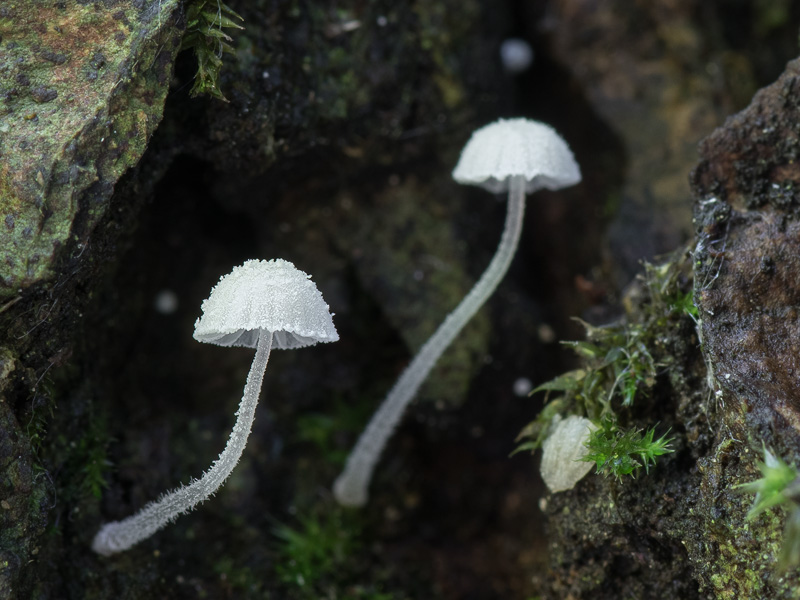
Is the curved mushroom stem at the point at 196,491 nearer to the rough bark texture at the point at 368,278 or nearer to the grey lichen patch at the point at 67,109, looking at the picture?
the rough bark texture at the point at 368,278

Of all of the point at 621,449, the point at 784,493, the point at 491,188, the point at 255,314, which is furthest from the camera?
the point at 491,188

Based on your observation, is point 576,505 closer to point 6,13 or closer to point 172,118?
point 172,118

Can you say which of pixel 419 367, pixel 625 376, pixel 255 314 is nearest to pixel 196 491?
pixel 255 314

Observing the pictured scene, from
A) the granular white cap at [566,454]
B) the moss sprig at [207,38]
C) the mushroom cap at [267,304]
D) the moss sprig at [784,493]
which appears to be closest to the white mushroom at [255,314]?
the mushroom cap at [267,304]

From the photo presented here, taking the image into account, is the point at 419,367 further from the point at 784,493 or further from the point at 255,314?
the point at 784,493

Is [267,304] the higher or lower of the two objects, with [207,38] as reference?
lower

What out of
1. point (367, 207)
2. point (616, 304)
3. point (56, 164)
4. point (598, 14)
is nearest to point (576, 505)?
point (616, 304)

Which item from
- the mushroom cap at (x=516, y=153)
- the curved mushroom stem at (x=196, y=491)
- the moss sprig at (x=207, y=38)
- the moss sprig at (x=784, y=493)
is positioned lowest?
the curved mushroom stem at (x=196, y=491)

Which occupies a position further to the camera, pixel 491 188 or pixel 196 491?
pixel 491 188
